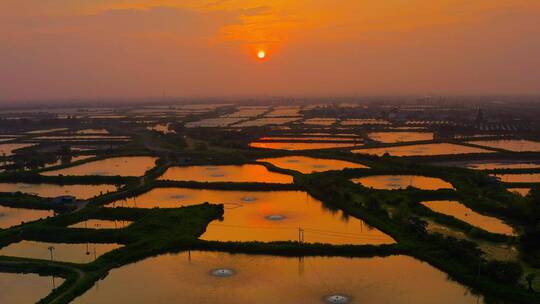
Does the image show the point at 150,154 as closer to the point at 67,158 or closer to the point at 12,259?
the point at 67,158

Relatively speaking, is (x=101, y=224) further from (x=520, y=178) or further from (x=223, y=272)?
(x=520, y=178)

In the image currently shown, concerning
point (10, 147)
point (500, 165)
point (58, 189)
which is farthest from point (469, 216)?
point (10, 147)

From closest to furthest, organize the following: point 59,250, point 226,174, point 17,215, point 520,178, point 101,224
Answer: point 59,250 → point 101,224 → point 17,215 → point 520,178 → point 226,174

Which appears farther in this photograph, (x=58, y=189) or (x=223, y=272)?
(x=58, y=189)

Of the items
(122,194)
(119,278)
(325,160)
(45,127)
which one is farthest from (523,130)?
(45,127)

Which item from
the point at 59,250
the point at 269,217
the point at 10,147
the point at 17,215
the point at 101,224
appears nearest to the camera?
the point at 59,250

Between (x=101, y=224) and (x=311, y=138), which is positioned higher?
(x=311, y=138)

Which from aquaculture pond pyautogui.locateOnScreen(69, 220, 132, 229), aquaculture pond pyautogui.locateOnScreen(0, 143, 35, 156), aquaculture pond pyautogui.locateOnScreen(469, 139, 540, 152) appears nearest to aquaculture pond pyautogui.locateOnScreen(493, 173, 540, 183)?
aquaculture pond pyautogui.locateOnScreen(469, 139, 540, 152)
